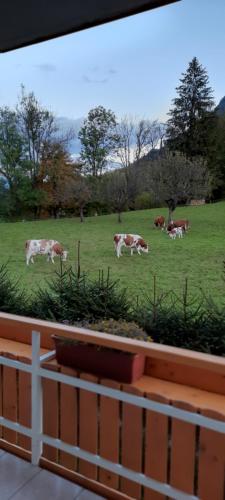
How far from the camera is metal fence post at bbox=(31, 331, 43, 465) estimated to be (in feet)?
4.59

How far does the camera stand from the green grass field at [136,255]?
582cm

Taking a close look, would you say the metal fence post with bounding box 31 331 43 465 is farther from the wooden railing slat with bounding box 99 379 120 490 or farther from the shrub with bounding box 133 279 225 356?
the shrub with bounding box 133 279 225 356

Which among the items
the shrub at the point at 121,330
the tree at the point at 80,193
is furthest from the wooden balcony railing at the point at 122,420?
the tree at the point at 80,193

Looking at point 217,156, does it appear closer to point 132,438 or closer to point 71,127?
point 71,127

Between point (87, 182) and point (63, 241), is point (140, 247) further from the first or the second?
point (87, 182)

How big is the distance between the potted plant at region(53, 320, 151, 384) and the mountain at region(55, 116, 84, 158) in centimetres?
1595

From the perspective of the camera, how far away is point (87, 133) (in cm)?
1603

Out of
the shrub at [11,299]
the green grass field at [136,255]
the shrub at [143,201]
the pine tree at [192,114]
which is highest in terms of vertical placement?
the pine tree at [192,114]

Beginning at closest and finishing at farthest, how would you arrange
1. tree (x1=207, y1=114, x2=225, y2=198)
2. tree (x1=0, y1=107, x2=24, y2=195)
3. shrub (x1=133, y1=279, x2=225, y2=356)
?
shrub (x1=133, y1=279, x2=225, y2=356) < tree (x1=0, y1=107, x2=24, y2=195) < tree (x1=207, y1=114, x2=225, y2=198)

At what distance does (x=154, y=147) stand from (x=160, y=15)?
56.4 feet

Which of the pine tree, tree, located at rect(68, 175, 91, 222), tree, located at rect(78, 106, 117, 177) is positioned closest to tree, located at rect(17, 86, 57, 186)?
tree, located at rect(78, 106, 117, 177)

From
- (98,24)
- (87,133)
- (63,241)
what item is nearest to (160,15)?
(98,24)

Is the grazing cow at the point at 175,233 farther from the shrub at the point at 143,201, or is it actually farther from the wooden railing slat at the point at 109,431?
the wooden railing slat at the point at 109,431

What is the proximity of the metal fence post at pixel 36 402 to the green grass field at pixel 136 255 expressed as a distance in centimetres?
180
